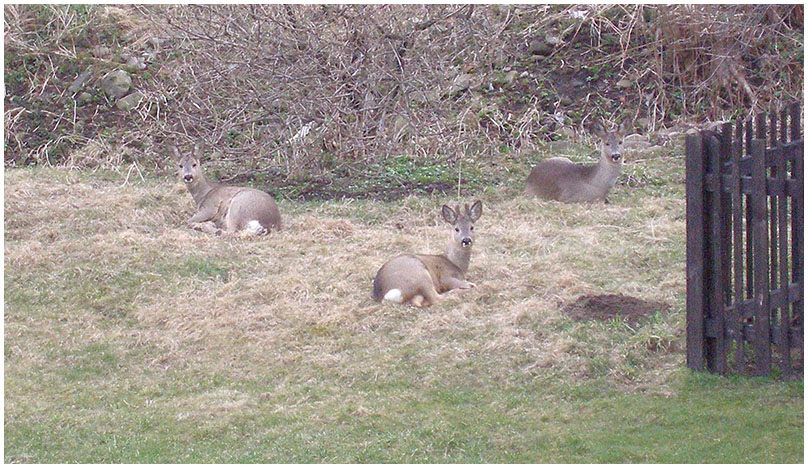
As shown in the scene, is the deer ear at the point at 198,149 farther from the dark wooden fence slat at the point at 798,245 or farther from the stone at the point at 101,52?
the dark wooden fence slat at the point at 798,245

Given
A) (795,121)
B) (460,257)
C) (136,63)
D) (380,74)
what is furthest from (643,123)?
(795,121)

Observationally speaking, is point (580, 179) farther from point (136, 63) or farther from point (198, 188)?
point (136, 63)

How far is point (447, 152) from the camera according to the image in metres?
12.4

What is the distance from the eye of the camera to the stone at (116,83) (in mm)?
15344

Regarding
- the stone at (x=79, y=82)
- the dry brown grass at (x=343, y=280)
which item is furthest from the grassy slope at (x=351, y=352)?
the stone at (x=79, y=82)

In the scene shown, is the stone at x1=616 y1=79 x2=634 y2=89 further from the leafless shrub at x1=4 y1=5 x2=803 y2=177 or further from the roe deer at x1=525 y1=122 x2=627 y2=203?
the roe deer at x1=525 y1=122 x2=627 y2=203

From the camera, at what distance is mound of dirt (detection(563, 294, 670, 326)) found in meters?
6.95

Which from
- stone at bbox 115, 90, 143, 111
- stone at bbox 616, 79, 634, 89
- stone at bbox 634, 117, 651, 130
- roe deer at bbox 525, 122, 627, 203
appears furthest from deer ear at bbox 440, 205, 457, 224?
stone at bbox 115, 90, 143, 111

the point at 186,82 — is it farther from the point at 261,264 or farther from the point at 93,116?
the point at 261,264

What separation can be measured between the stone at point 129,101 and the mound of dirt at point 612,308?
9.43m

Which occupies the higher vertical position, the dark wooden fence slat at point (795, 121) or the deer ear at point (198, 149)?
the deer ear at point (198, 149)

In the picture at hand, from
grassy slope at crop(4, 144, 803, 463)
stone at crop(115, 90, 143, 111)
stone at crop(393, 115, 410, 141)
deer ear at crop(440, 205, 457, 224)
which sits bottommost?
grassy slope at crop(4, 144, 803, 463)

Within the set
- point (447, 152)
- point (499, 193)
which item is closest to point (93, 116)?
point (447, 152)

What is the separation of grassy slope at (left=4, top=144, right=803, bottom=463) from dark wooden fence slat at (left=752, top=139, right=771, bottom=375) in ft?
0.58
